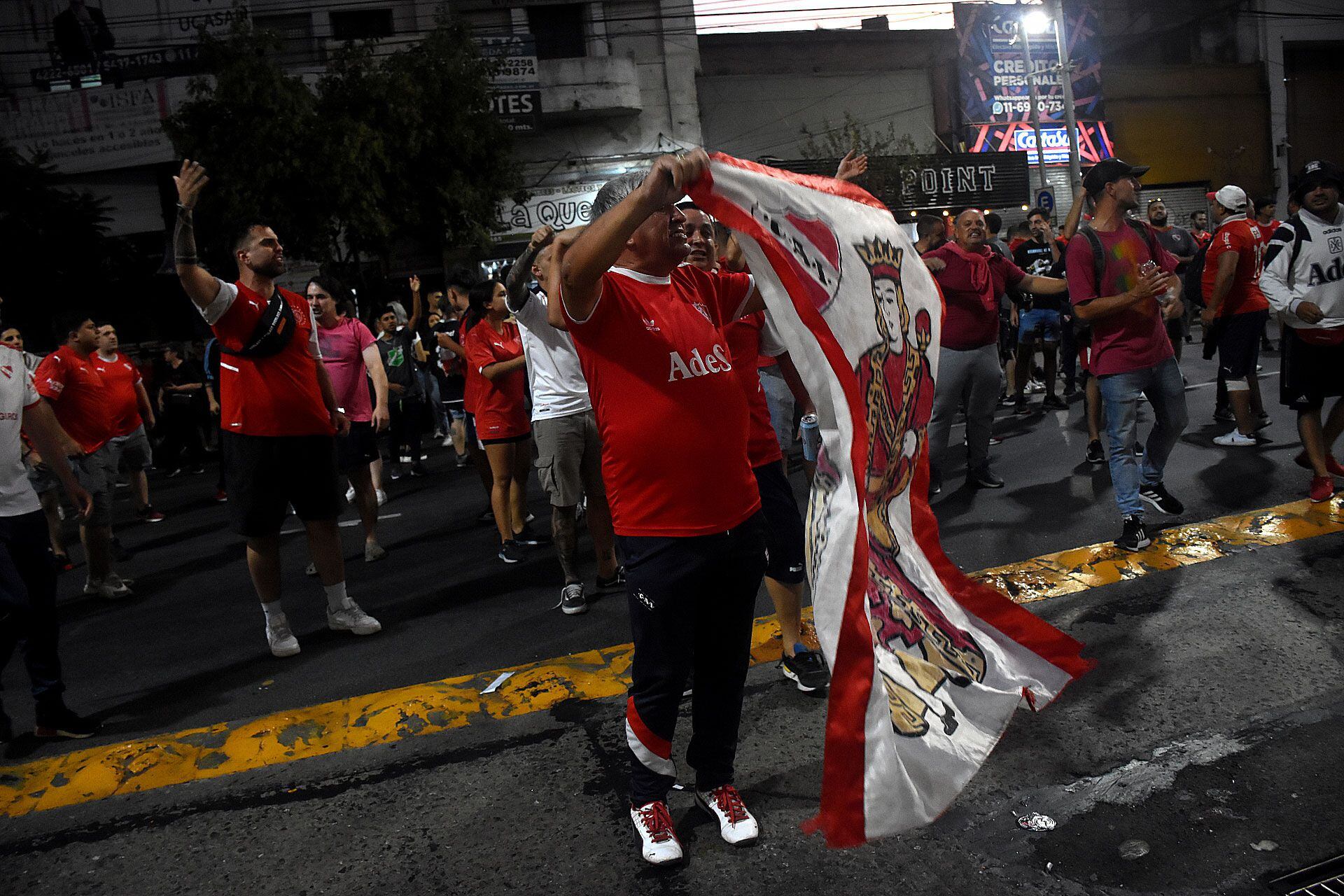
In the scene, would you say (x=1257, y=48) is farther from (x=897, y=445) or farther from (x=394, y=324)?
(x=897, y=445)

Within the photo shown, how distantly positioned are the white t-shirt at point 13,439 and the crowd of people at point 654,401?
1cm

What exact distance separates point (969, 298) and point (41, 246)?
18749mm

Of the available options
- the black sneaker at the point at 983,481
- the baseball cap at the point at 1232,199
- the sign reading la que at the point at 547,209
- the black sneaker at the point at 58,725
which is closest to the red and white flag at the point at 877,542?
the black sneaker at the point at 58,725

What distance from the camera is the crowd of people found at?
8.66 ft

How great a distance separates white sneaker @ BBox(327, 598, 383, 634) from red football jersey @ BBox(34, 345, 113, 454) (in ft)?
12.2

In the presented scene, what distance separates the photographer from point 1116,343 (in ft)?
16.8

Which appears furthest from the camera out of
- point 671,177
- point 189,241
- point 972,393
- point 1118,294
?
point 972,393

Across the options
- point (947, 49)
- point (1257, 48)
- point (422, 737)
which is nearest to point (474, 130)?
point (947, 49)

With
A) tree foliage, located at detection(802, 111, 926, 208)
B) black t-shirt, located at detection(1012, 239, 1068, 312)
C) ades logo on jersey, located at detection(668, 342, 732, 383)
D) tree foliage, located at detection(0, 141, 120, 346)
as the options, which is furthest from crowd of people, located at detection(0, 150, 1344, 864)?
tree foliage, located at detection(802, 111, 926, 208)

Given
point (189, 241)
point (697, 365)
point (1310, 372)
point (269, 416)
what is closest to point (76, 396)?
point (269, 416)

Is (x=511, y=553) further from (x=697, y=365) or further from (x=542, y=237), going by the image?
(x=697, y=365)

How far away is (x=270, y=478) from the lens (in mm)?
4715

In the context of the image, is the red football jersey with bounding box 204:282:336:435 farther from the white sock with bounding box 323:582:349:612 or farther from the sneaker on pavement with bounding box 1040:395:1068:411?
the sneaker on pavement with bounding box 1040:395:1068:411

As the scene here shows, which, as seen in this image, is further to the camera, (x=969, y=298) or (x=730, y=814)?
(x=969, y=298)
